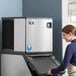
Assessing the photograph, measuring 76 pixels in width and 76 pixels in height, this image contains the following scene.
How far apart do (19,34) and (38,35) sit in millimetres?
293

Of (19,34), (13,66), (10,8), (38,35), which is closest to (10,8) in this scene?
(10,8)

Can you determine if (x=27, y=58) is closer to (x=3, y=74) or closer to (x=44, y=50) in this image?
(x=44, y=50)

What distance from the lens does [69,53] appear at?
2.53 m

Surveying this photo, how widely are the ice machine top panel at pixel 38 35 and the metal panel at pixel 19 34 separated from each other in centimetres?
6

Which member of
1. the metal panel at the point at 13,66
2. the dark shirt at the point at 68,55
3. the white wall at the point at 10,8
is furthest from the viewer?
the white wall at the point at 10,8

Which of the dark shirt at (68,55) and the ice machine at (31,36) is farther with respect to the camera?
the ice machine at (31,36)

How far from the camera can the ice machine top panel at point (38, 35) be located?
335cm

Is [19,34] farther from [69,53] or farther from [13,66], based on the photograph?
[69,53]

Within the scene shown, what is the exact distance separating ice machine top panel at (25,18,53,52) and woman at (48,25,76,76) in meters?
0.75

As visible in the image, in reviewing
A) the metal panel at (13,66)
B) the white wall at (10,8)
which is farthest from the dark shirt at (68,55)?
the white wall at (10,8)

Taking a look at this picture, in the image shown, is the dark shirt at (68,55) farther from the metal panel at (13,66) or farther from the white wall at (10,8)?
the white wall at (10,8)

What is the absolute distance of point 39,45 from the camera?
11.1 feet

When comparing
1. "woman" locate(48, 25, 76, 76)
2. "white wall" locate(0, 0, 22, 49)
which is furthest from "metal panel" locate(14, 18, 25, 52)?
"woman" locate(48, 25, 76, 76)

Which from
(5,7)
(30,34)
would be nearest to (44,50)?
(30,34)
